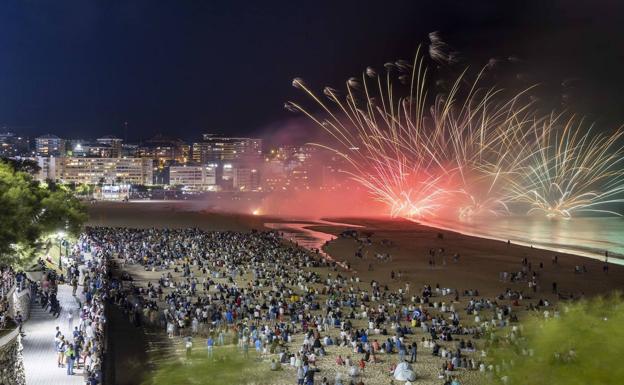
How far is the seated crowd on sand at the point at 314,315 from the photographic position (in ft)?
46.0

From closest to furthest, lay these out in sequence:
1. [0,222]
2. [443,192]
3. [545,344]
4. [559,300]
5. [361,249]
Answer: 1. [545,344]
2. [0,222]
3. [559,300]
4. [361,249]
5. [443,192]

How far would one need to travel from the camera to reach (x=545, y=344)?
8.14m

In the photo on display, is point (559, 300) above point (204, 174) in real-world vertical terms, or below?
below

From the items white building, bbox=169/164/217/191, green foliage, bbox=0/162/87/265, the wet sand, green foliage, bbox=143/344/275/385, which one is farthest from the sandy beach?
white building, bbox=169/164/217/191

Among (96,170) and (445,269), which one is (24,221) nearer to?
(445,269)

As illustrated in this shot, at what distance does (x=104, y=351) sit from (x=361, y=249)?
2253 centimetres

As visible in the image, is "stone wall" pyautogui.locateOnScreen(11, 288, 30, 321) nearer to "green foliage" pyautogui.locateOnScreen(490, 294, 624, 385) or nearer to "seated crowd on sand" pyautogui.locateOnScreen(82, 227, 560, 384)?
"seated crowd on sand" pyautogui.locateOnScreen(82, 227, 560, 384)

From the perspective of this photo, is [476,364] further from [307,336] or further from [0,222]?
[0,222]

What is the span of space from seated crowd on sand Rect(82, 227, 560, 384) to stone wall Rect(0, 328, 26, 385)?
15.1 feet

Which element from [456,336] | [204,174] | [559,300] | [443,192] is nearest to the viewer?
[456,336]

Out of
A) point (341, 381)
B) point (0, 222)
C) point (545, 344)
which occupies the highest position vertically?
point (0, 222)

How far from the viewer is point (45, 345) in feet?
43.4

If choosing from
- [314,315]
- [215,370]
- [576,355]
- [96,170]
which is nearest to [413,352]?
[215,370]

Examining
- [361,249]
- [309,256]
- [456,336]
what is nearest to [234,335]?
[456,336]
